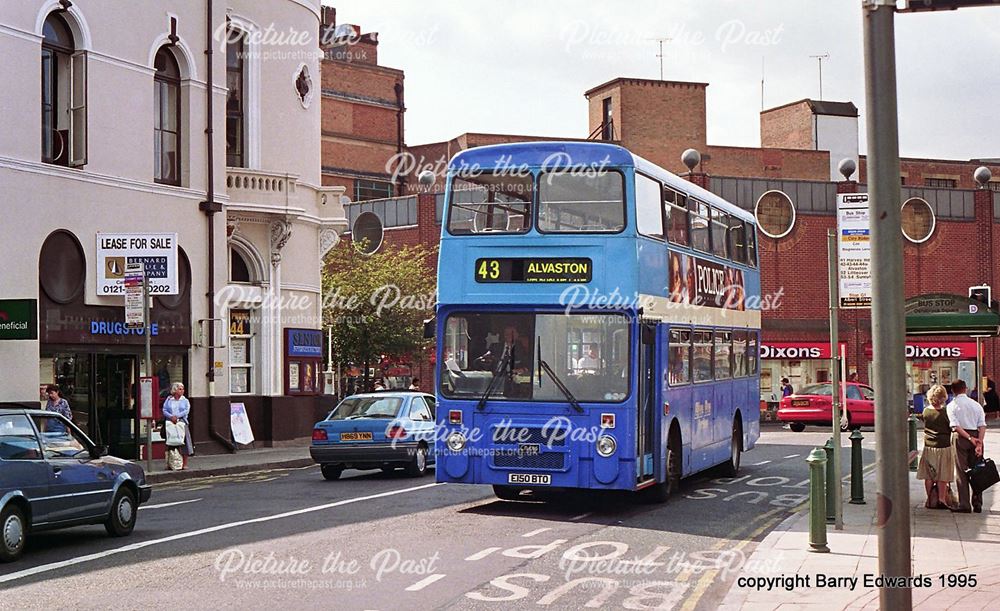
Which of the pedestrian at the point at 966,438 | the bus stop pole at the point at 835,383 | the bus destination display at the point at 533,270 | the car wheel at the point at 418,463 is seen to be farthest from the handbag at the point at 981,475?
the car wheel at the point at 418,463

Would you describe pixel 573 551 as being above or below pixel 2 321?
below

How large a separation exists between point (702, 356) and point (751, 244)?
15.2 ft

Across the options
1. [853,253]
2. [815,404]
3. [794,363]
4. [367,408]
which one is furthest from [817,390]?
[853,253]

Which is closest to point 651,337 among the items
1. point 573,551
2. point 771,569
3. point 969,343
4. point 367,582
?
point 573,551

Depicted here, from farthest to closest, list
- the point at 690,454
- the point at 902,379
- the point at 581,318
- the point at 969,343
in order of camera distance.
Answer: the point at 969,343, the point at 690,454, the point at 581,318, the point at 902,379

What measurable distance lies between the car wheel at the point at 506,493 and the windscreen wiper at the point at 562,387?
2808mm

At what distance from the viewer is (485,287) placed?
15.6 meters

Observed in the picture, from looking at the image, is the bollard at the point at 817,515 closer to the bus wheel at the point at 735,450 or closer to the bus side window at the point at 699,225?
the bus side window at the point at 699,225

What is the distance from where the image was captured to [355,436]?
21.7 metres

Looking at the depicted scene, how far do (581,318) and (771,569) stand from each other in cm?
491

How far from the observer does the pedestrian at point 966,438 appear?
→ 52.1 feet

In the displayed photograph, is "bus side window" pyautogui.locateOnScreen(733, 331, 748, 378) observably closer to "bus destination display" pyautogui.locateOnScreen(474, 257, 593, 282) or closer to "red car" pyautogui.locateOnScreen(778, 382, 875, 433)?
"bus destination display" pyautogui.locateOnScreen(474, 257, 593, 282)

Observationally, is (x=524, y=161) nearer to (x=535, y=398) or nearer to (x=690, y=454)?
(x=535, y=398)

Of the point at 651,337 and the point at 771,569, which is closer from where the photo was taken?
the point at 771,569
